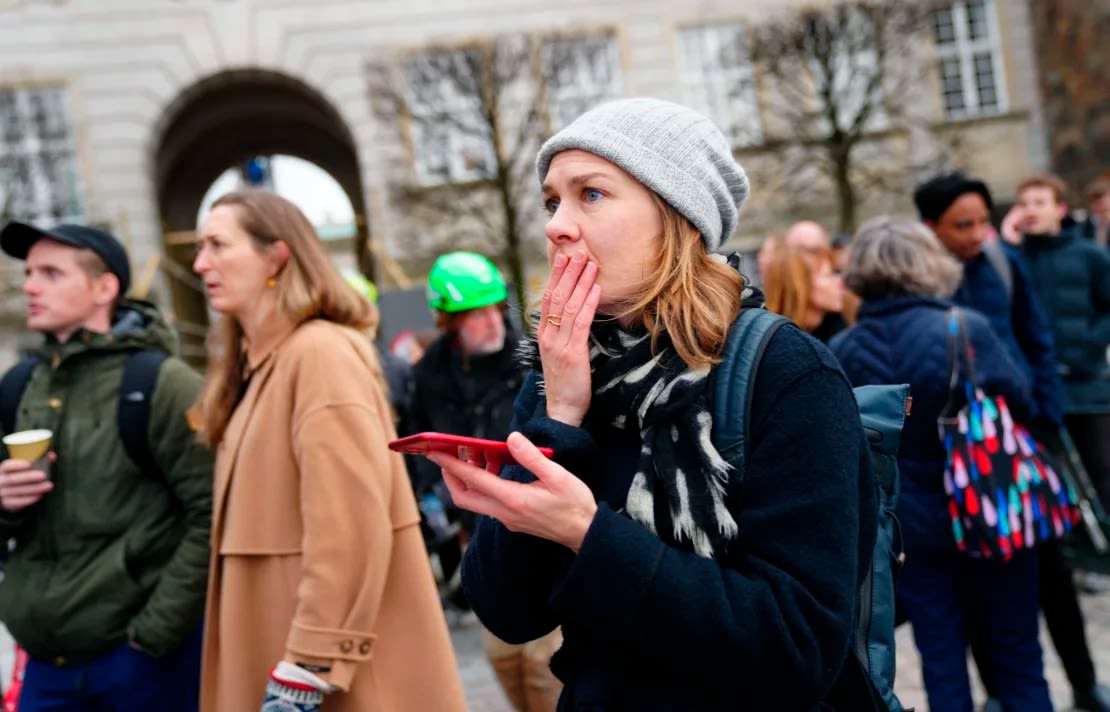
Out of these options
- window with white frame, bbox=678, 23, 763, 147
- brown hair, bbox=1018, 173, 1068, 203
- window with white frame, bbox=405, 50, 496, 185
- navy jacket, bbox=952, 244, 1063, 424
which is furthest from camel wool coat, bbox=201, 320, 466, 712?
window with white frame, bbox=678, 23, 763, 147

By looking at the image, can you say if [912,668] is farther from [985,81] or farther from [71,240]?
[985,81]

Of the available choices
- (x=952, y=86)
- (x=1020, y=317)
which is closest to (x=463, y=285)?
(x=1020, y=317)

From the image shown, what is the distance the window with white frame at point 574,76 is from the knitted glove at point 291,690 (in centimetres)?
1502

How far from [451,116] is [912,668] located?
43.2 ft

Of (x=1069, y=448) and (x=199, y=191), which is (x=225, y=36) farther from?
(x=1069, y=448)

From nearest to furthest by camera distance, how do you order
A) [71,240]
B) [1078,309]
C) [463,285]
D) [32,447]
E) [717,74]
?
1. [32,447]
2. [71,240]
3. [463,285]
4. [1078,309]
5. [717,74]

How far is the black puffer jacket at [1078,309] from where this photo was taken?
5.46m

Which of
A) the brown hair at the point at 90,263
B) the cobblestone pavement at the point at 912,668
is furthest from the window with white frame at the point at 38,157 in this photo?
the brown hair at the point at 90,263

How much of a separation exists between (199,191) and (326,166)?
320cm

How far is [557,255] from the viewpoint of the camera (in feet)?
5.23

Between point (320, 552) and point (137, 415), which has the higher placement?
point (137, 415)

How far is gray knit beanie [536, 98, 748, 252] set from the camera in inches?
61.9

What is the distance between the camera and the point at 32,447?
8.77ft

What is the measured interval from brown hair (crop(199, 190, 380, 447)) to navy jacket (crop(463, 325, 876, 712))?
1.32 m
